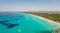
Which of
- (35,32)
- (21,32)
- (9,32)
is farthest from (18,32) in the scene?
(35,32)

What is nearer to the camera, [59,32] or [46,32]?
[59,32]

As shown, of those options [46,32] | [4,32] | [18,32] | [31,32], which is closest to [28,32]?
[31,32]

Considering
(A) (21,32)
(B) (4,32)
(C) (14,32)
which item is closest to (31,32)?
(A) (21,32)

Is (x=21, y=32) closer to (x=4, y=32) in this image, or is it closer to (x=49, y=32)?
(x=4, y=32)

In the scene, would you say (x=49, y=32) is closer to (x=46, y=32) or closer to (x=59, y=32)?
(x=46, y=32)

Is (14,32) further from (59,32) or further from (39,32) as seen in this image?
(59,32)

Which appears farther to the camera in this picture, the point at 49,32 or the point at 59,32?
the point at 49,32

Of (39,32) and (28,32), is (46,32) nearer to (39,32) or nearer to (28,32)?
(39,32)
